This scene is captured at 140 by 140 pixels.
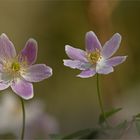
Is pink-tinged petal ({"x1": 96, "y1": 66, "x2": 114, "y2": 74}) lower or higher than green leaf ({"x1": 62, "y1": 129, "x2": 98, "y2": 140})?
higher

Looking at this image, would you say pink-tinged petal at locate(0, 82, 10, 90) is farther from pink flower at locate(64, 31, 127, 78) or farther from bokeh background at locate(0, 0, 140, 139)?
bokeh background at locate(0, 0, 140, 139)

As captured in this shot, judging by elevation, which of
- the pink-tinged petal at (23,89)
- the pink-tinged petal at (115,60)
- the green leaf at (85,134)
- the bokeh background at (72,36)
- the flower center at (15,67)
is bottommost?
the green leaf at (85,134)

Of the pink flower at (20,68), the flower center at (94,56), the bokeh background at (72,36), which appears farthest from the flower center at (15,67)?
the bokeh background at (72,36)

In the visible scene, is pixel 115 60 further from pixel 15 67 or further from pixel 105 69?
pixel 15 67

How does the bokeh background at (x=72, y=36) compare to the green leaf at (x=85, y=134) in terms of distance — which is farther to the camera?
the bokeh background at (x=72, y=36)

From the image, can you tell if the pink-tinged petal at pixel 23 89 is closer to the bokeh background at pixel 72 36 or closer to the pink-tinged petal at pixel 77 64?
the pink-tinged petal at pixel 77 64

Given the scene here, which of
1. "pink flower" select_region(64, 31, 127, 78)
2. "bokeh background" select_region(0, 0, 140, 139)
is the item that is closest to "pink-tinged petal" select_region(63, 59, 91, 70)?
"pink flower" select_region(64, 31, 127, 78)

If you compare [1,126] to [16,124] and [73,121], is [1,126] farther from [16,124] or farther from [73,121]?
[73,121]

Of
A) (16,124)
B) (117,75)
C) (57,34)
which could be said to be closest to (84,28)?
(57,34)
